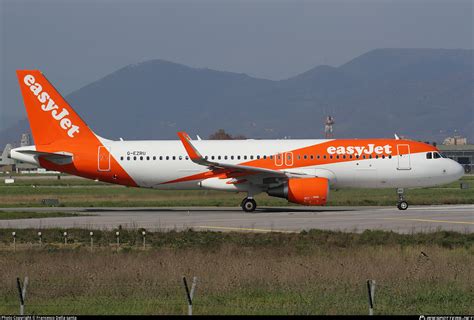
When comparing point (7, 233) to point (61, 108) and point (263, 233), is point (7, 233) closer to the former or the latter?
point (263, 233)

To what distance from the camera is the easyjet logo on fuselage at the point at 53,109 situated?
162 ft

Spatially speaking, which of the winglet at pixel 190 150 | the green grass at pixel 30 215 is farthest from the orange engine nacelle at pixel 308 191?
the green grass at pixel 30 215

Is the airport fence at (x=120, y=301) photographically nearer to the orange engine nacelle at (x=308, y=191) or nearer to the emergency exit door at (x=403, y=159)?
the orange engine nacelle at (x=308, y=191)

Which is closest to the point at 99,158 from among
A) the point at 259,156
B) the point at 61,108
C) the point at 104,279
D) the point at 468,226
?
the point at 61,108

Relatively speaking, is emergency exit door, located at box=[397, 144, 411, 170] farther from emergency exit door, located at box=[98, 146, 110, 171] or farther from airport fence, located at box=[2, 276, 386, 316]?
airport fence, located at box=[2, 276, 386, 316]

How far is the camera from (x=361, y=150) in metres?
48.0

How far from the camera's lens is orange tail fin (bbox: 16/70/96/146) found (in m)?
49.4

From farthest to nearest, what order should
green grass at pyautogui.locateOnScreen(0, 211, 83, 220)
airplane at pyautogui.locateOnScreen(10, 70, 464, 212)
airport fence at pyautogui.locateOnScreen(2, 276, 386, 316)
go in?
airplane at pyautogui.locateOnScreen(10, 70, 464, 212) → green grass at pyautogui.locateOnScreen(0, 211, 83, 220) → airport fence at pyautogui.locateOnScreen(2, 276, 386, 316)

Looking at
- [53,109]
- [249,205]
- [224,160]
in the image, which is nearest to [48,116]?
[53,109]

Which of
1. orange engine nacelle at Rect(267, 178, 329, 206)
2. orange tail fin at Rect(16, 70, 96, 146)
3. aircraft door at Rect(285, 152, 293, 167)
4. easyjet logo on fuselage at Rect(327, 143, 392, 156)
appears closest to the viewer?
A: orange engine nacelle at Rect(267, 178, 329, 206)

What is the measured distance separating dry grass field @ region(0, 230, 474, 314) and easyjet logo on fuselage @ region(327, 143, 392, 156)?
15.1 metres

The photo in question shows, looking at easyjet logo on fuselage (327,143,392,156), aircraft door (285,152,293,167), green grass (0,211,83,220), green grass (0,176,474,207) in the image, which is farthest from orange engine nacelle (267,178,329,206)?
green grass (0,211,83,220)

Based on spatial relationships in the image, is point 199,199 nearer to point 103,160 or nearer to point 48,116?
point 103,160

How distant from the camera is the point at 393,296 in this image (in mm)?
19844
